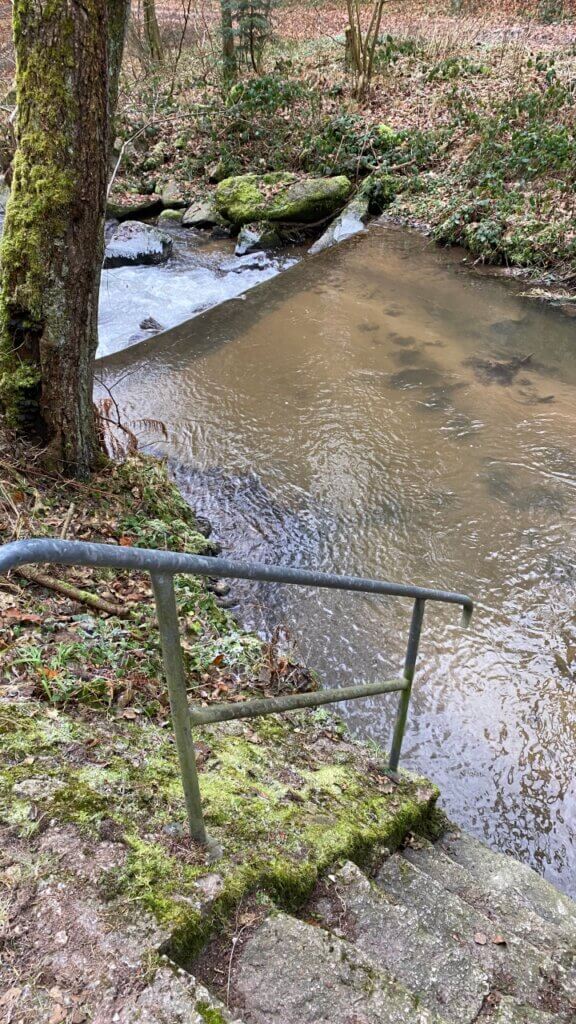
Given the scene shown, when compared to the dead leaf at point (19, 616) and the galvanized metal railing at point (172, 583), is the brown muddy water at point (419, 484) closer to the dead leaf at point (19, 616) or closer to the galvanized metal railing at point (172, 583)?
the dead leaf at point (19, 616)

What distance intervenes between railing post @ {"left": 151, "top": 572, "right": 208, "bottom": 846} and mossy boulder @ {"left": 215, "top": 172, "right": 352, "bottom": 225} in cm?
1302

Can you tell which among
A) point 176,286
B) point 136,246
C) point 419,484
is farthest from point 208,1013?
point 136,246

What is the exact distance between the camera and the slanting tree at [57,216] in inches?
126

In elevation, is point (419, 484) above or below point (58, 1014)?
below

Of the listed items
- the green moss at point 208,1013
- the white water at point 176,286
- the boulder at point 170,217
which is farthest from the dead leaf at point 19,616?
the boulder at point 170,217

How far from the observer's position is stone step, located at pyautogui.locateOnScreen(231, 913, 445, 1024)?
5.13ft

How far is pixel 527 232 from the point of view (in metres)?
11.1

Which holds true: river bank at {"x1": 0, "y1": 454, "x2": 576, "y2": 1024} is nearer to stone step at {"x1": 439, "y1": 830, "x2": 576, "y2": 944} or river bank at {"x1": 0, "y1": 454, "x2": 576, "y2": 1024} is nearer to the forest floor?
stone step at {"x1": 439, "y1": 830, "x2": 576, "y2": 944}

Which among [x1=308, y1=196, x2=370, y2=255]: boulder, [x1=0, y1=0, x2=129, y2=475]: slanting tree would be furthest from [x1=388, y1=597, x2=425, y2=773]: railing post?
[x1=308, y1=196, x2=370, y2=255]: boulder

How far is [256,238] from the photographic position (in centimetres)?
1241

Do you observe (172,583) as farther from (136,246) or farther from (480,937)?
(136,246)

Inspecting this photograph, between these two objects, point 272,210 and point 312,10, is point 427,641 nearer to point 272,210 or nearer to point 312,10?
point 272,210

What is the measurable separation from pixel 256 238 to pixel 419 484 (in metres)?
8.18

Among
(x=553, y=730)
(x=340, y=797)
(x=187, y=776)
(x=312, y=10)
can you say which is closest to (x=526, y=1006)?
(x=340, y=797)
